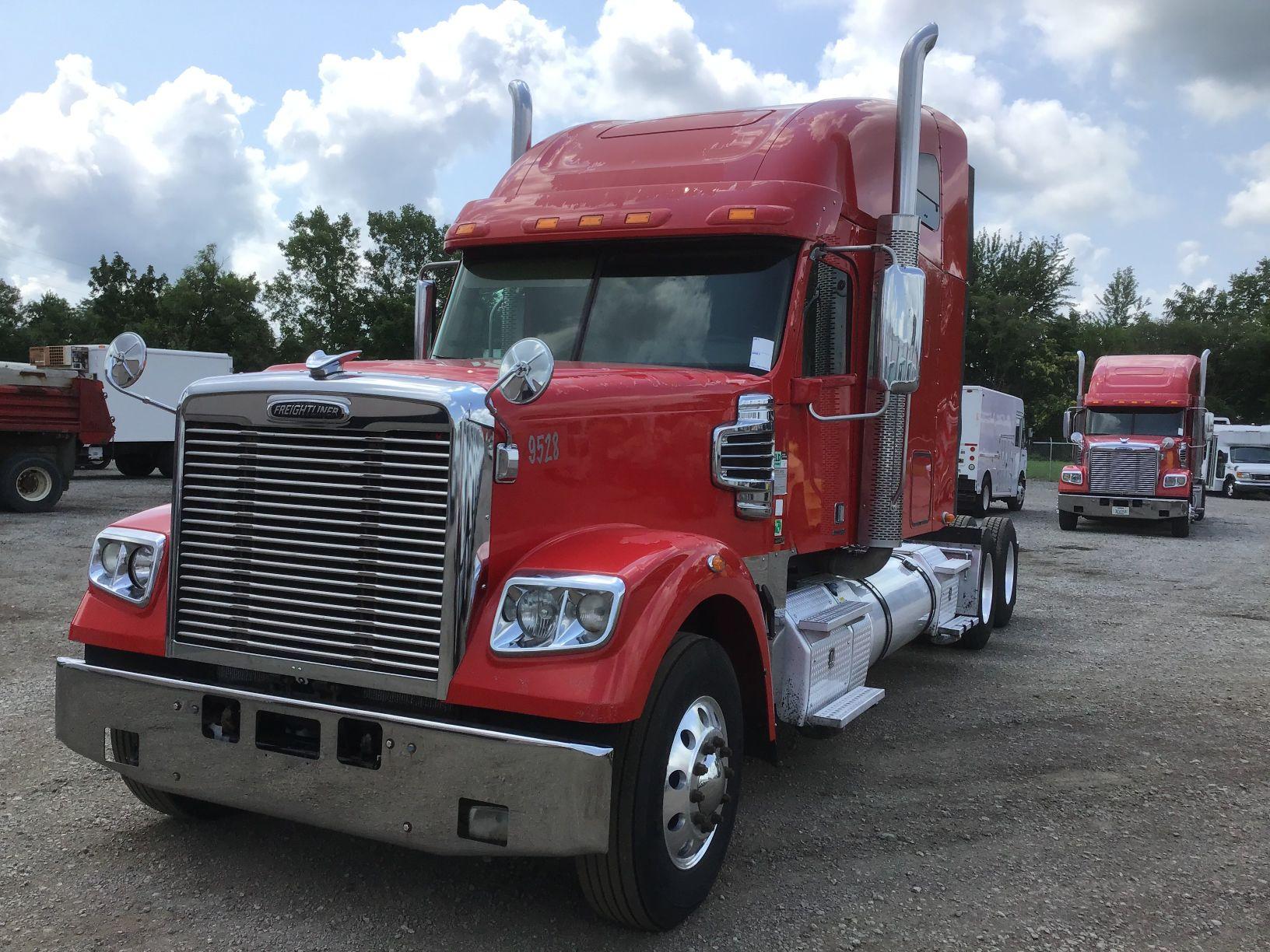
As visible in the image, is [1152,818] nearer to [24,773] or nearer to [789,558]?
[789,558]

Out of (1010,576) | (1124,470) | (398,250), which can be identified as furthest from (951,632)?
(398,250)

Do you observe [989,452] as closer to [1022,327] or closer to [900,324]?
[900,324]

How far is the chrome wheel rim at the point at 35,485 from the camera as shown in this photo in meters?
18.8

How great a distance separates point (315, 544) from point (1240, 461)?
37.5 meters

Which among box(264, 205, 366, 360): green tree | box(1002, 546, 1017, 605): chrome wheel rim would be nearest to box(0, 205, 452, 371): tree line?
box(264, 205, 366, 360): green tree

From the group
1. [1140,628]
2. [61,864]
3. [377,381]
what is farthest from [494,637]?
[1140,628]

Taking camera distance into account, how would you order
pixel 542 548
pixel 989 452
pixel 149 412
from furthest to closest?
pixel 149 412 → pixel 989 452 → pixel 542 548

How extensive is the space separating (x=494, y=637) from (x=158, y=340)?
198 ft

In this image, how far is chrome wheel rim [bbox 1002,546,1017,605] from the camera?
380 inches

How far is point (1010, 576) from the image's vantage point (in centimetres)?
977

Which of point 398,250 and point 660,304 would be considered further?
point 398,250

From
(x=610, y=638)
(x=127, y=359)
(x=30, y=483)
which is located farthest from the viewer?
(x=30, y=483)

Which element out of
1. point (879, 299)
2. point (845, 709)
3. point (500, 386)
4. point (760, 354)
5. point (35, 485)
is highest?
point (879, 299)

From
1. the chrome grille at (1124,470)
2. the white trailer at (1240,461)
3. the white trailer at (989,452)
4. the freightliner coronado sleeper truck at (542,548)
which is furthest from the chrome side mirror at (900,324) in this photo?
the white trailer at (1240,461)
